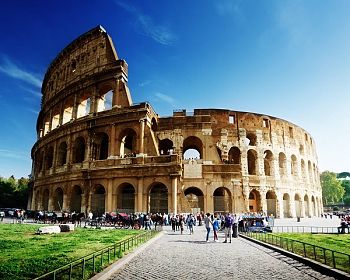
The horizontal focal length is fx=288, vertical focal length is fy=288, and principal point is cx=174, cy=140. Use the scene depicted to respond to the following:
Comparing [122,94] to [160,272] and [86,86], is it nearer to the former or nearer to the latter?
[86,86]

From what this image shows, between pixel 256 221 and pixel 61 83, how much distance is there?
96.3ft

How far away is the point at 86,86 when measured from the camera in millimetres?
31016

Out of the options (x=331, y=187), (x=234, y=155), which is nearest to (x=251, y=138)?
(x=234, y=155)

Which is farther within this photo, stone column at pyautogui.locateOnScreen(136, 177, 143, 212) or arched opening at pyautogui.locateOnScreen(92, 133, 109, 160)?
arched opening at pyautogui.locateOnScreen(92, 133, 109, 160)

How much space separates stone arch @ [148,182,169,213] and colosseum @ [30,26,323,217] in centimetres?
9

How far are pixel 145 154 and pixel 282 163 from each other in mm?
19039

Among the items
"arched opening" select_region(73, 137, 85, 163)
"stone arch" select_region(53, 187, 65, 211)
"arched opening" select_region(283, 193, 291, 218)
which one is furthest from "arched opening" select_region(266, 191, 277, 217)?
"stone arch" select_region(53, 187, 65, 211)

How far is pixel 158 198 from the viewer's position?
25.1 metres

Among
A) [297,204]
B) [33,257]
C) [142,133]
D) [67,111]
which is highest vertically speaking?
[67,111]

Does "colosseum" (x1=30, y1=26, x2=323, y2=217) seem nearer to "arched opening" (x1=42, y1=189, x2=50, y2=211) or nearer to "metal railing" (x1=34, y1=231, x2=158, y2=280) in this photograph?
"arched opening" (x1=42, y1=189, x2=50, y2=211)

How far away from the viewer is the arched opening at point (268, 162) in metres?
34.1

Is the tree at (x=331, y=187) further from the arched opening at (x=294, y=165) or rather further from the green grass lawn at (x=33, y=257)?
the green grass lawn at (x=33, y=257)

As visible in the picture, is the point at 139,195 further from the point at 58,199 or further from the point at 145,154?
the point at 58,199

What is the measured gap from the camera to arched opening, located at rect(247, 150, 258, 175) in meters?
33.1
